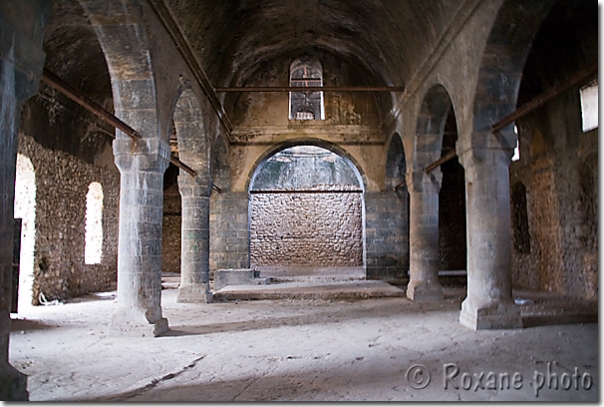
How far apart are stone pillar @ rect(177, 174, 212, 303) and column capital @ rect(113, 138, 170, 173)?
12.9 feet

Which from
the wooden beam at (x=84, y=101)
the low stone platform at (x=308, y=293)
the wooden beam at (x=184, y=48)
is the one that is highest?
the wooden beam at (x=184, y=48)

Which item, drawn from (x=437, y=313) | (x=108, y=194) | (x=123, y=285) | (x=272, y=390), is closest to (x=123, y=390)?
(x=272, y=390)

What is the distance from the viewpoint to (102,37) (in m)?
6.59

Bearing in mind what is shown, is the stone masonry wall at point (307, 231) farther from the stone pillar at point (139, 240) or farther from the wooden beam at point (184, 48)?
the stone pillar at point (139, 240)

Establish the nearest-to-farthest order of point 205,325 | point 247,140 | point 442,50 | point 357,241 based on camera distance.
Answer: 1. point 205,325
2. point 442,50
3. point 247,140
4. point 357,241

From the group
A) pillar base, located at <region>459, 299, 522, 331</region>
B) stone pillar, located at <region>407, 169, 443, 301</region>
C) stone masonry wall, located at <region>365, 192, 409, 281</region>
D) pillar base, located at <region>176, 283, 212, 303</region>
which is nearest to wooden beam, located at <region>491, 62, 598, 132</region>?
pillar base, located at <region>459, 299, 522, 331</region>

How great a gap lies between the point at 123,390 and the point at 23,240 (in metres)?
7.48

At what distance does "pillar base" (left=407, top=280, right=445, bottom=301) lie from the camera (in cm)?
1084

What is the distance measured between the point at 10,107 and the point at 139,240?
365cm

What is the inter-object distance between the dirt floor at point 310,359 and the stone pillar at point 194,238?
2.02 meters

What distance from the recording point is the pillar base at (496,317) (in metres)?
7.13

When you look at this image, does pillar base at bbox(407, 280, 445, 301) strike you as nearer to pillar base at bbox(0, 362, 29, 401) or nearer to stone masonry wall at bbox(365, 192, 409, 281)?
stone masonry wall at bbox(365, 192, 409, 281)

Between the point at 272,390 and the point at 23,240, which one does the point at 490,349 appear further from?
the point at 23,240

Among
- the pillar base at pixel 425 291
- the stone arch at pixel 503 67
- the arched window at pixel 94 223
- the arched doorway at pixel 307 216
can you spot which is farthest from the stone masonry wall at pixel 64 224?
the arched doorway at pixel 307 216
